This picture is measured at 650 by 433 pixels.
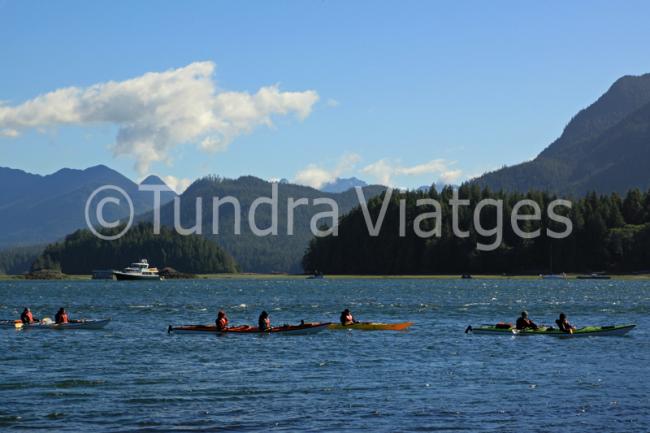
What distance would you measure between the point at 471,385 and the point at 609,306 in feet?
250

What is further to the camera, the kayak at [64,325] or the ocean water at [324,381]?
the kayak at [64,325]

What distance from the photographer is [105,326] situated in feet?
294

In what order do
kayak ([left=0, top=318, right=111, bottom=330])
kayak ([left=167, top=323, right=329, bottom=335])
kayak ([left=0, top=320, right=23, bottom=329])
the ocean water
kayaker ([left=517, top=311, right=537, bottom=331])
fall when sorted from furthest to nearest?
kayak ([left=0, top=320, right=23, bottom=329])
kayak ([left=0, top=318, right=111, bottom=330])
kayak ([left=167, top=323, right=329, bottom=335])
kayaker ([left=517, top=311, right=537, bottom=331])
the ocean water

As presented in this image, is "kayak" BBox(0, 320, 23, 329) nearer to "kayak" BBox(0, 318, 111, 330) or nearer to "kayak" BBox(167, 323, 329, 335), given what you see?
"kayak" BBox(0, 318, 111, 330)

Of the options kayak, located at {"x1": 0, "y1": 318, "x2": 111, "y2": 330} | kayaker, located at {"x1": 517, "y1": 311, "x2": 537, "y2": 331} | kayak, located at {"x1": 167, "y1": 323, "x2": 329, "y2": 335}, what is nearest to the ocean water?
kayak, located at {"x1": 167, "y1": 323, "x2": 329, "y2": 335}

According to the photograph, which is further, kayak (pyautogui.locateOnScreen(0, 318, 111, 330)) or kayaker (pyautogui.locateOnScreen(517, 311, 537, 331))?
kayak (pyautogui.locateOnScreen(0, 318, 111, 330))

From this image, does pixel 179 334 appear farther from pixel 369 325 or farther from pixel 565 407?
pixel 565 407

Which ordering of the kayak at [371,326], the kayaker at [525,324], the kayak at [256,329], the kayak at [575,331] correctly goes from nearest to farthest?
the kayak at [575,331]
the kayaker at [525,324]
the kayak at [256,329]
the kayak at [371,326]

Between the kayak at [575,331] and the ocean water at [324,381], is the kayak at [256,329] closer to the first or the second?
the ocean water at [324,381]

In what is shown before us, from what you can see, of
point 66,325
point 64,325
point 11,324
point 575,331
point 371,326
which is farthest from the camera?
point 11,324

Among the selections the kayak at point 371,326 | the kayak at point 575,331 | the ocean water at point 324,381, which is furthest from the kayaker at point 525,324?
the kayak at point 371,326

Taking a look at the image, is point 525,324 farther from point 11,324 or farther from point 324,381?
point 11,324

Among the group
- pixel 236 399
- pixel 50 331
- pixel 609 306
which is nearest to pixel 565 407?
pixel 236 399

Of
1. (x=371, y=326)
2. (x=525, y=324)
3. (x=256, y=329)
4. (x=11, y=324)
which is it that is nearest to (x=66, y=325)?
(x=11, y=324)
